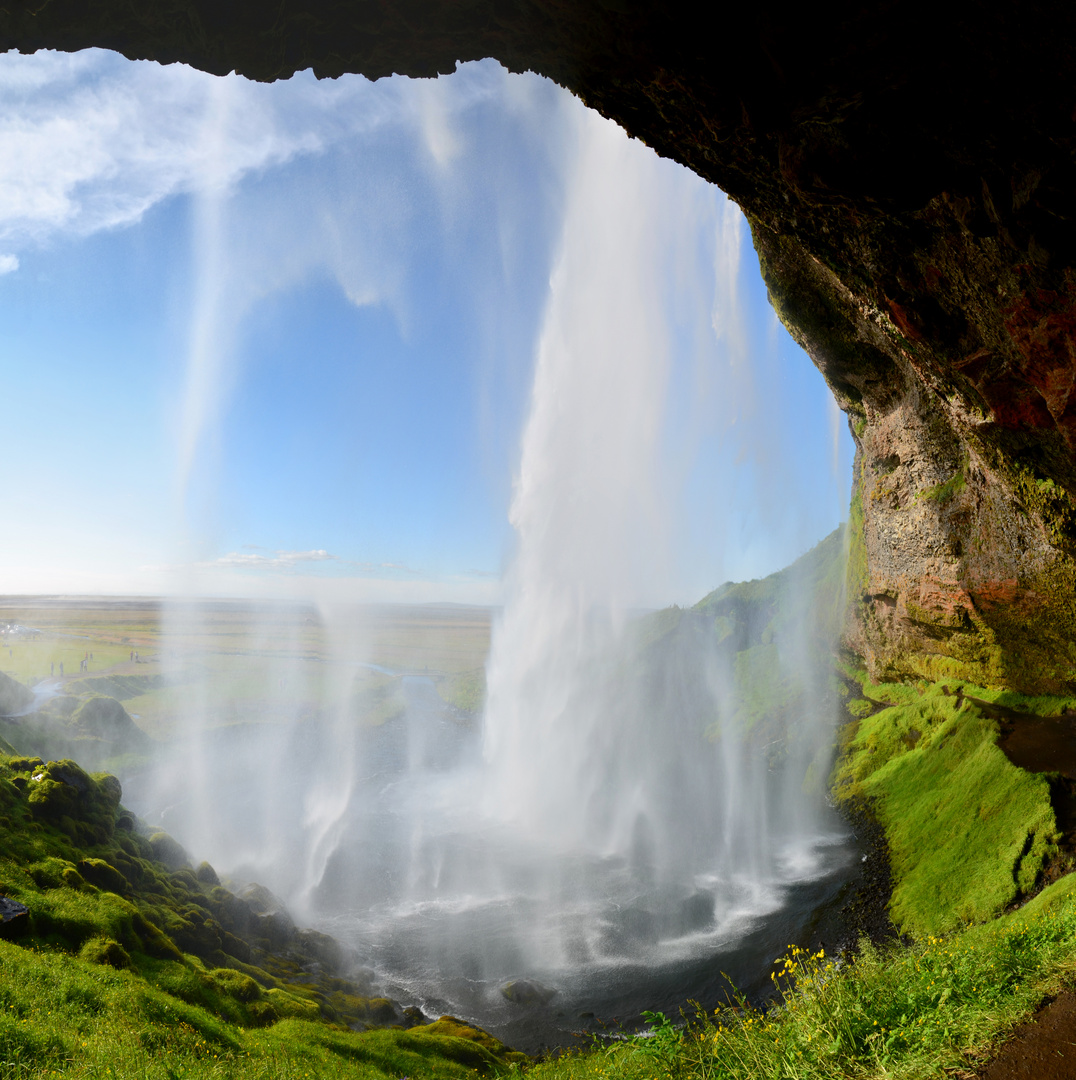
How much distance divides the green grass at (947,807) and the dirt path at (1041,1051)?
52.3 ft

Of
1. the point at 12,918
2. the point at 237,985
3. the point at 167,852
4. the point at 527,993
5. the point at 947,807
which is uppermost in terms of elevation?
the point at 947,807

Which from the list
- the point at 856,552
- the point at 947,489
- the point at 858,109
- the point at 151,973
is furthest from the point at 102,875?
the point at 856,552

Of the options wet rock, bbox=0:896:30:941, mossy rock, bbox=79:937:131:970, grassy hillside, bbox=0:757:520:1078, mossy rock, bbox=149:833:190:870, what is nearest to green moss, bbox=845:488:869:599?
grassy hillside, bbox=0:757:520:1078

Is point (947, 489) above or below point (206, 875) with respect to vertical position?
above

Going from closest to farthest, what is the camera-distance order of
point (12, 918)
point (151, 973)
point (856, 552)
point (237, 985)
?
point (12, 918) < point (151, 973) < point (237, 985) < point (856, 552)

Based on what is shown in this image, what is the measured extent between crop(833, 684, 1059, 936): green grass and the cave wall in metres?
14.8

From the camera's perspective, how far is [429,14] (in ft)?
22.7

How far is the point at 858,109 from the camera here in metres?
6.72

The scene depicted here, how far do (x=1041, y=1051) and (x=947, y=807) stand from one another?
80.0ft

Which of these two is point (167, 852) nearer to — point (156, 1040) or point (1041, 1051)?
point (156, 1040)

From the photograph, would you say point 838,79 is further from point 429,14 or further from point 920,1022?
point 920,1022

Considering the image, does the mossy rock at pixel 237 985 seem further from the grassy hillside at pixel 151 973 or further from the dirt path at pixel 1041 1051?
the dirt path at pixel 1041 1051

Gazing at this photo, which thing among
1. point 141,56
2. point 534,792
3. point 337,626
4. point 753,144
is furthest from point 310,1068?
point 337,626

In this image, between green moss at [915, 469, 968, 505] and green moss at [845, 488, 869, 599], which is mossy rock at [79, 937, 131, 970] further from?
green moss at [845, 488, 869, 599]
